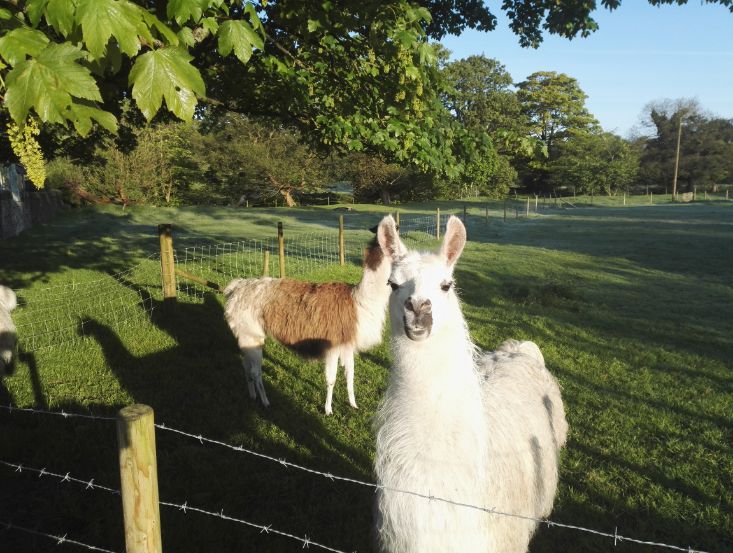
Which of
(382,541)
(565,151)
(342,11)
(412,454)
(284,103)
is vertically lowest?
(382,541)

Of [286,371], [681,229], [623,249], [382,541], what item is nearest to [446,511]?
[382,541]

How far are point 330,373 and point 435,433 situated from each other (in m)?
3.37

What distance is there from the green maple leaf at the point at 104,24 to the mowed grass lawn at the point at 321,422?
301 cm

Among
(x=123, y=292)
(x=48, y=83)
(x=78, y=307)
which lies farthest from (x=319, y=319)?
(x=123, y=292)

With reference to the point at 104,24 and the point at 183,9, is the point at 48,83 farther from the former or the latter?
the point at 183,9

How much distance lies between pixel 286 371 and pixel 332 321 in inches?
50.0

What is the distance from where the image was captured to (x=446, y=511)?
2.21 m

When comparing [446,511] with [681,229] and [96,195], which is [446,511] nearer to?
[681,229]

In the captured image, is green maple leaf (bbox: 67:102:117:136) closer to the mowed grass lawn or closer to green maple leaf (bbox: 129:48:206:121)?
green maple leaf (bbox: 129:48:206:121)

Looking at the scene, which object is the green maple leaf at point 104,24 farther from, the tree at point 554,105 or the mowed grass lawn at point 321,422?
the tree at point 554,105

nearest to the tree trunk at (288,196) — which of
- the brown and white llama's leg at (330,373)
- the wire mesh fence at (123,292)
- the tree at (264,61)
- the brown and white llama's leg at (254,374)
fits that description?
the wire mesh fence at (123,292)

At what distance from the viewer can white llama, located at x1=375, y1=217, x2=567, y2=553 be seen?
2213 millimetres

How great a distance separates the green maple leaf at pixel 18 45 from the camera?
1.65m

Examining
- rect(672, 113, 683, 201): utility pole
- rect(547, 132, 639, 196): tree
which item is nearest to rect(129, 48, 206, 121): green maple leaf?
rect(547, 132, 639, 196): tree
